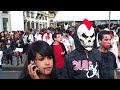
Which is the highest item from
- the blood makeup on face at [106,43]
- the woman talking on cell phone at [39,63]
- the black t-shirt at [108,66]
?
the blood makeup on face at [106,43]

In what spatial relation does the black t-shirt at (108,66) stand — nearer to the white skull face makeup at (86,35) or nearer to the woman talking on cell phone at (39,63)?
the white skull face makeup at (86,35)

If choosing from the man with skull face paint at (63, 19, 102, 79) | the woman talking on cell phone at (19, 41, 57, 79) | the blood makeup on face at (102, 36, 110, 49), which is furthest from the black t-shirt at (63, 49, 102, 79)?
the blood makeup on face at (102, 36, 110, 49)

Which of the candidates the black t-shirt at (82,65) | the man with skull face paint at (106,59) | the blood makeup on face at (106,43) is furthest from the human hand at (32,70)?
the blood makeup on face at (106,43)

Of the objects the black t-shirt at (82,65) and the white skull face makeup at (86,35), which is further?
the white skull face makeup at (86,35)

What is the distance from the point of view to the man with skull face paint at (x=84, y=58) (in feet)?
6.67

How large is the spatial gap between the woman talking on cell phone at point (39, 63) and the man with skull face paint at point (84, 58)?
16.4 inches

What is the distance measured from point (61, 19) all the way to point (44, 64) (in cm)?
762

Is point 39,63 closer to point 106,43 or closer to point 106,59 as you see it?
point 106,59

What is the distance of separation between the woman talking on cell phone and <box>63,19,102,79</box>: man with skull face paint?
416 millimetres

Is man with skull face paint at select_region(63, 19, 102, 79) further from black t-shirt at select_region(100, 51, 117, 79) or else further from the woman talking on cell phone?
the woman talking on cell phone

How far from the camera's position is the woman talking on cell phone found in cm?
Answer: 158
